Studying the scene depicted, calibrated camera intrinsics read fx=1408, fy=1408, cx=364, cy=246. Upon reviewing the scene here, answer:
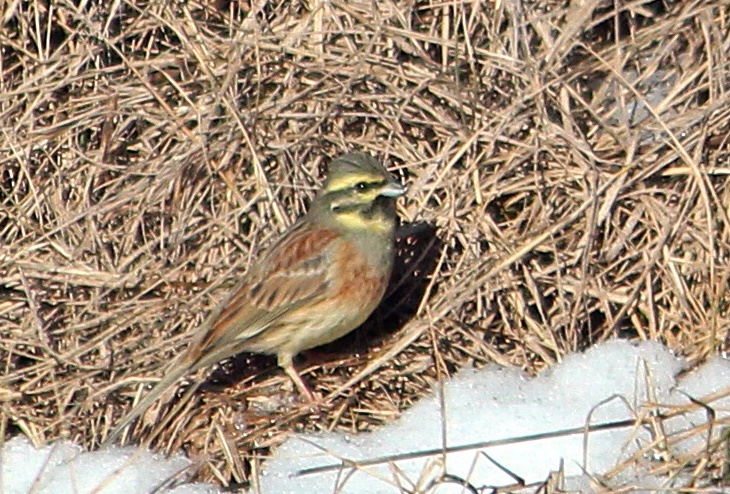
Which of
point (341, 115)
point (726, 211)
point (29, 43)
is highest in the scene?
point (29, 43)

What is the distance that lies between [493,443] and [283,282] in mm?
1236

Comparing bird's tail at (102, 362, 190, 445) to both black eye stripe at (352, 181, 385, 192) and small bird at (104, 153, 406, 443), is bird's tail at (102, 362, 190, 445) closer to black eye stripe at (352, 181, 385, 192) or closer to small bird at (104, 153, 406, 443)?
small bird at (104, 153, 406, 443)

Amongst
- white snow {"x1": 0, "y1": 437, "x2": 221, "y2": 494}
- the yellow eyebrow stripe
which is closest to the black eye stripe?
the yellow eyebrow stripe

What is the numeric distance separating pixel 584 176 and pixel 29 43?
2.28 meters

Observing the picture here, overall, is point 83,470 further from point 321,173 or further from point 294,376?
point 321,173

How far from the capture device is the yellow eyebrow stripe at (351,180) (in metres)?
5.12

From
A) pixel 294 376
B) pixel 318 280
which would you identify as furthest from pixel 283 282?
pixel 294 376

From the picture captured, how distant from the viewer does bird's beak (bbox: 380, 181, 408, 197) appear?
16.7ft

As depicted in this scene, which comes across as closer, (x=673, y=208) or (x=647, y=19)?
(x=673, y=208)

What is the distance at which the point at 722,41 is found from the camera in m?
5.27

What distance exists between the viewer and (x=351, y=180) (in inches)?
202

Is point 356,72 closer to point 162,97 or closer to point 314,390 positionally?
point 162,97

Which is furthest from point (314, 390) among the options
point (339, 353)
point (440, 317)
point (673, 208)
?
point (673, 208)

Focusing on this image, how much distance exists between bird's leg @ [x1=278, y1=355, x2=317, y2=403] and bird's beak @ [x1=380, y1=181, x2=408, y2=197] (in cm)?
76
